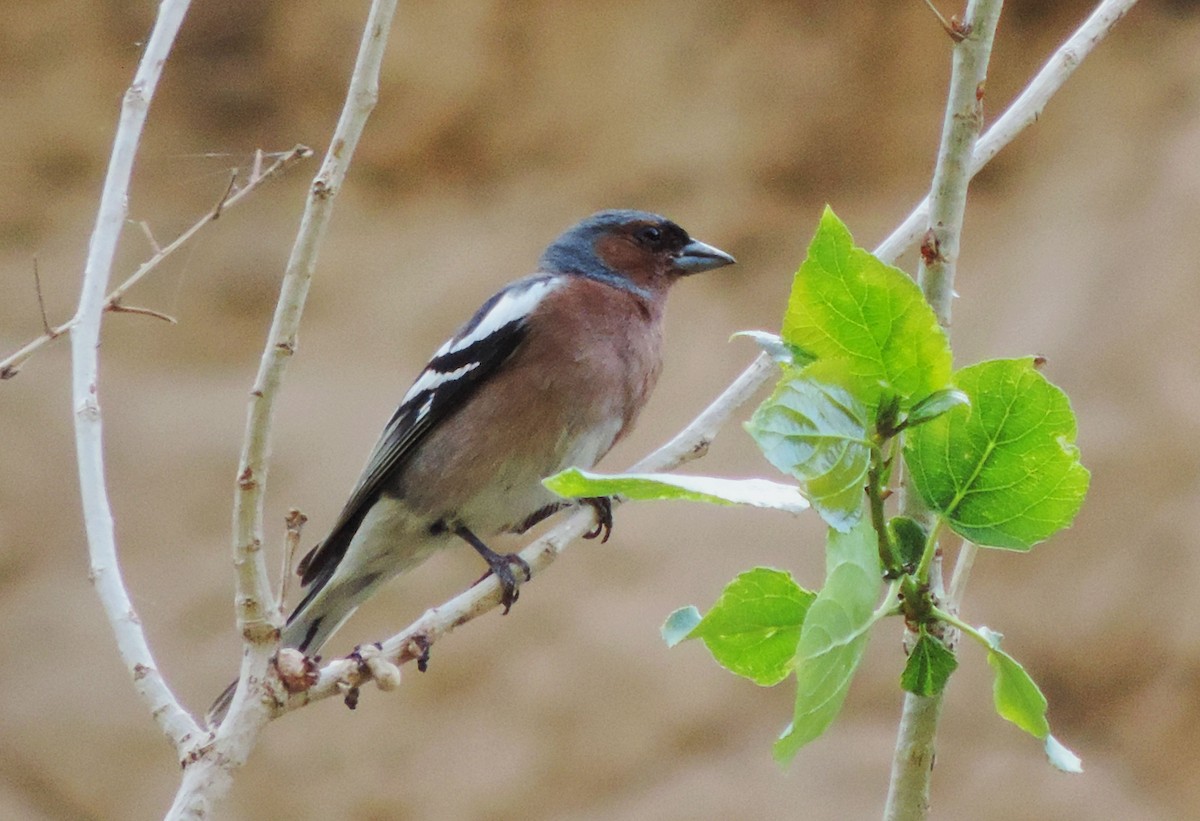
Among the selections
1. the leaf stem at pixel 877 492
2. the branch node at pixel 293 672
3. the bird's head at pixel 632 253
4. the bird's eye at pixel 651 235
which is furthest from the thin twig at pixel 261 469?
the bird's eye at pixel 651 235

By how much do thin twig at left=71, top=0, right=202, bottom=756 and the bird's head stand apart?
184 cm

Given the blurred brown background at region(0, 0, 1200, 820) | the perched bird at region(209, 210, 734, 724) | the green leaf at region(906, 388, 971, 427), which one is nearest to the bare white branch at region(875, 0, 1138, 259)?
the green leaf at region(906, 388, 971, 427)

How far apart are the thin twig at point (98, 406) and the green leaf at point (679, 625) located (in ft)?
2.75

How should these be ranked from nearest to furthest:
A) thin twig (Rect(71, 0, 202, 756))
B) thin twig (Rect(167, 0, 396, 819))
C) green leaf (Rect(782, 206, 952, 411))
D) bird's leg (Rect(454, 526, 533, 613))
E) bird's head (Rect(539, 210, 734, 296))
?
1. green leaf (Rect(782, 206, 952, 411))
2. thin twig (Rect(167, 0, 396, 819))
3. thin twig (Rect(71, 0, 202, 756))
4. bird's leg (Rect(454, 526, 533, 613))
5. bird's head (Rect(539, 210, 734, 296))

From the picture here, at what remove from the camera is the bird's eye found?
3959 mm

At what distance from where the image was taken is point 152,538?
17.5 feet

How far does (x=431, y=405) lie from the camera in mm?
3572

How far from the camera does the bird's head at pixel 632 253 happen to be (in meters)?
3.88

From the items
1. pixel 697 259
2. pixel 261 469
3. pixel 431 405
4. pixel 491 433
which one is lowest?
pixel 261 469

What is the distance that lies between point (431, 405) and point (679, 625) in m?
2.27

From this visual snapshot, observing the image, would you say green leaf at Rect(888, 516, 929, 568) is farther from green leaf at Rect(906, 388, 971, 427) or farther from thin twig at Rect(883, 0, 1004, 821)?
green leaf at Rect(906, 388, 971, 427)

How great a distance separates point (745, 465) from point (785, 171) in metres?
1.27

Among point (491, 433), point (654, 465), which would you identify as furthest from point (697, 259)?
point (654, 465)

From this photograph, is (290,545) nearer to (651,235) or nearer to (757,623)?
(757,623)
